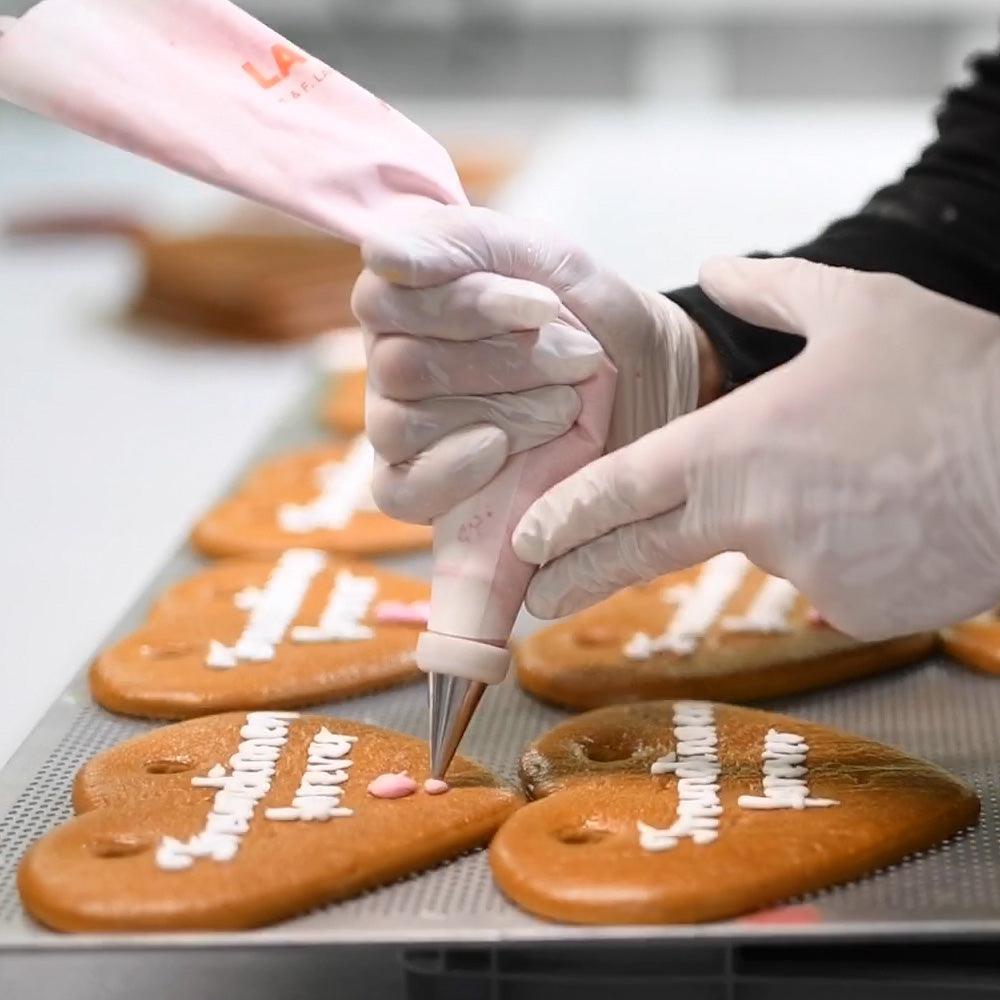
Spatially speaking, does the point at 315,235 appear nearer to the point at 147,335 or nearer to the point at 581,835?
the point at 147,335

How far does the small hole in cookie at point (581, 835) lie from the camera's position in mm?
1162

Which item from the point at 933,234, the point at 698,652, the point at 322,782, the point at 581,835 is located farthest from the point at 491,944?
the point at 933,234

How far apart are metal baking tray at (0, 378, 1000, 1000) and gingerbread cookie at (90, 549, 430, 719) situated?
148 mm

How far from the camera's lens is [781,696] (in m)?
1.48

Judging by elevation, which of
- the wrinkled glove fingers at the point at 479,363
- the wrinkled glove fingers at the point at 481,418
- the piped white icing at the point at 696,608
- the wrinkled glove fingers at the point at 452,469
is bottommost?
the piped white icing at the point at 696,608

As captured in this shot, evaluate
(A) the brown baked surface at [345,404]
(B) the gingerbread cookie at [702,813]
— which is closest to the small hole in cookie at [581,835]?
(B) the gingerbread cookie at [702,813]

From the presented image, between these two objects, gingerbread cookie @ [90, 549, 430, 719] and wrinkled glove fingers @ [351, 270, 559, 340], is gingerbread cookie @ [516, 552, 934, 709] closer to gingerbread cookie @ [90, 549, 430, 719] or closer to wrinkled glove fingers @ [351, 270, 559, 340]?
gingerbread cookie @ [90, 549, 430, 719]

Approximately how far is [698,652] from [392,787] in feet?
1.28

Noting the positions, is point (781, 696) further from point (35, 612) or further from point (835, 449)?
point (35, 612)

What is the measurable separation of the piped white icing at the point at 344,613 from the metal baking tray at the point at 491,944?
11.9 inches

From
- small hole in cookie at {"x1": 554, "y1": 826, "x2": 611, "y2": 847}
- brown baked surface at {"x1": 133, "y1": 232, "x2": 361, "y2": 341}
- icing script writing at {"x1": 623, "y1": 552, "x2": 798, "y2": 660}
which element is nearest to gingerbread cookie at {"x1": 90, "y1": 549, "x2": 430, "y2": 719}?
icing script writing at {"x1": 623, "y1": 552, "x2": 798, "y2": 660}

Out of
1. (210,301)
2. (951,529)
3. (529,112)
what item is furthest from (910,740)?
(529,112)

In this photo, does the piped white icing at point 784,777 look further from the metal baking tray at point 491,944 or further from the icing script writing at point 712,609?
the icing script writing at point 712,609

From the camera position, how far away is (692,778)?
125 centimetres
